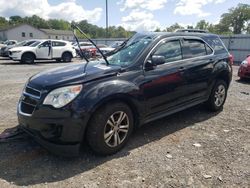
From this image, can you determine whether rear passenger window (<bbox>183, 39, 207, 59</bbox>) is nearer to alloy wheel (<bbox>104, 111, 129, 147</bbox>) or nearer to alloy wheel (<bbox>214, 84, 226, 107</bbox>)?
alloy wheel (<bbox>214, 84, 226, 107</bbox>)

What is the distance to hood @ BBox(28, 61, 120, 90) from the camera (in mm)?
3436

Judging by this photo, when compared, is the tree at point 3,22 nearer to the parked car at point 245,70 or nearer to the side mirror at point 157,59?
the parked car at point 245,70

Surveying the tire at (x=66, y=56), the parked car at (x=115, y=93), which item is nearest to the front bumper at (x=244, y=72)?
the parked car at (x=115, y=93)

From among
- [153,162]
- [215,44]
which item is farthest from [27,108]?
[215,44]

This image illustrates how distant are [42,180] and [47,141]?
19.3 inches

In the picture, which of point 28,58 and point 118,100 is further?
point 28,58

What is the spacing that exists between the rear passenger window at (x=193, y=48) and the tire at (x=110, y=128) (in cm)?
186

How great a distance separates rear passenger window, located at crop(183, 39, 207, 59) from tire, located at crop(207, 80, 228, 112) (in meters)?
0.82

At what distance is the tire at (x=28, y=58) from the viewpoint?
54.5 ft

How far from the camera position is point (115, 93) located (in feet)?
11.6

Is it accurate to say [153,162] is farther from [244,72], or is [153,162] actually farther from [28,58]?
[28,58]

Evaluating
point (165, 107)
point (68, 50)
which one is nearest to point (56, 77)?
point (165, 107)

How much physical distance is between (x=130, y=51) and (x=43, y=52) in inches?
562

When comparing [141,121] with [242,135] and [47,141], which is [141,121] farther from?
[242,135]
